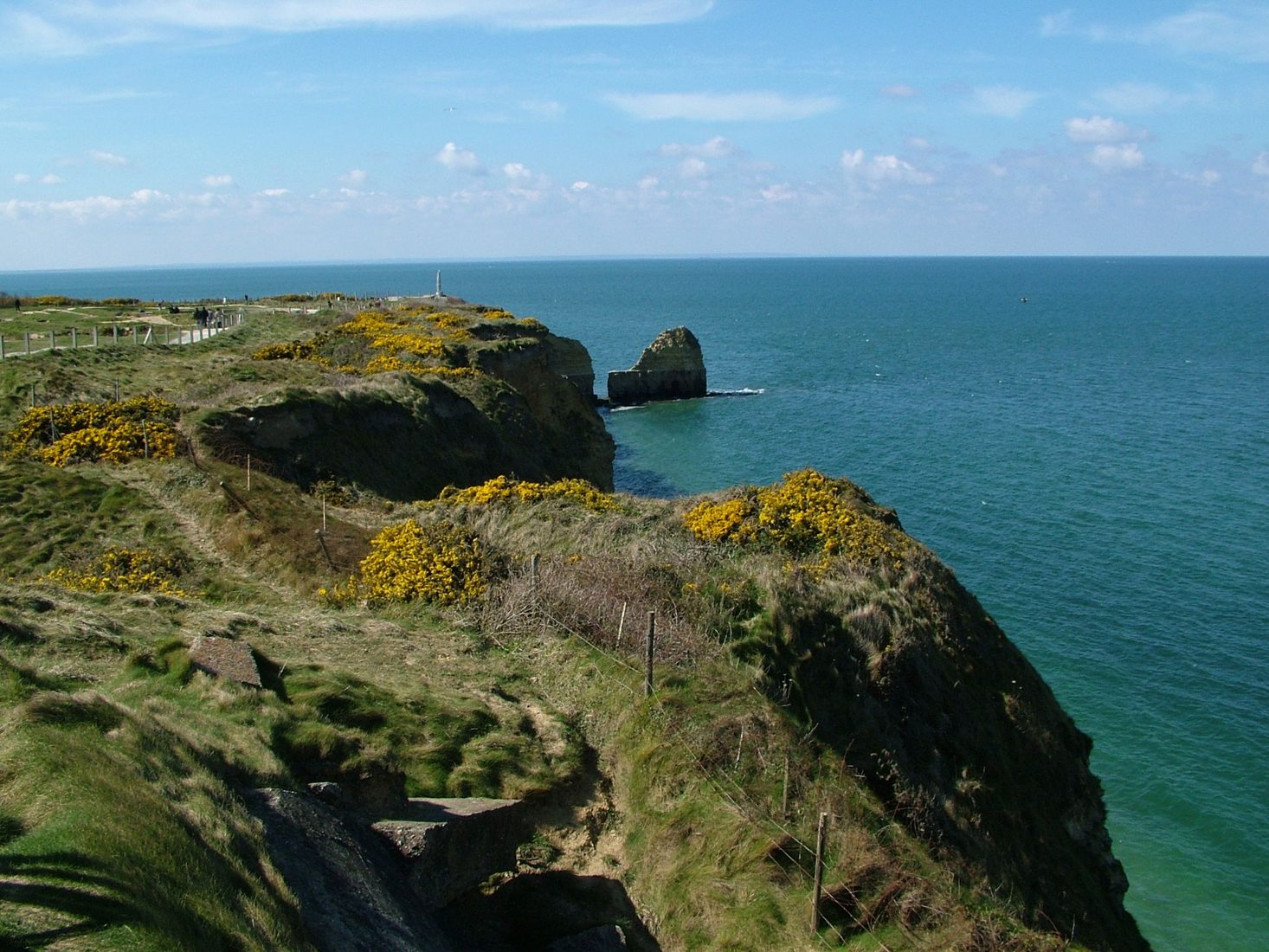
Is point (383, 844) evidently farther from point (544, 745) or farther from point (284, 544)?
point (284, 544)

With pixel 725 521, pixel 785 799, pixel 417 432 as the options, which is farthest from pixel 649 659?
pixel 417 432

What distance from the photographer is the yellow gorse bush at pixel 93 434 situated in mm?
25844

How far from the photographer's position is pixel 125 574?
19.5 metres

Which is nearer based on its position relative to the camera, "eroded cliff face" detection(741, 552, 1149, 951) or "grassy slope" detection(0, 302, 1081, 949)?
"grassy slope" detection(0, 302, 1081, 949)

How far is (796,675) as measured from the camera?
1577 cm

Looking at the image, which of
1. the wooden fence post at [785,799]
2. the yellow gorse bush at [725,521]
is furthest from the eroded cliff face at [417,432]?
the wooden fence post at [785,799]

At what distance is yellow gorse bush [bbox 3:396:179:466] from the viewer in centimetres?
2584

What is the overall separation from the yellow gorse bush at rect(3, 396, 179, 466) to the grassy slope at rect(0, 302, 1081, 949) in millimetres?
4032

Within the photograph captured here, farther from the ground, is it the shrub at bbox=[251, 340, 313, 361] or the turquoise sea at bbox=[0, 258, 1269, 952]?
the shrub at bbox=[251, 340, 313, 361]

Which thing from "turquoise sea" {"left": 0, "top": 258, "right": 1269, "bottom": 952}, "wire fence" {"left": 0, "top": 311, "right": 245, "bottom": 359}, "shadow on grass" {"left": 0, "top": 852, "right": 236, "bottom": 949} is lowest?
"turquoise sea" {"left": 0, "top": 258, "right": 1269, "bottom": 952}

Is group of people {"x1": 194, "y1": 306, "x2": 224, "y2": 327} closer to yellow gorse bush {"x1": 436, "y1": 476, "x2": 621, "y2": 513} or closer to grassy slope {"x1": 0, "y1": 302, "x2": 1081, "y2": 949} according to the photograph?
grassy slope {"x1": 0, "y1": 302, "x2": 1081, "y2": 949}

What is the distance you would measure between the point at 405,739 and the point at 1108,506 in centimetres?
4398

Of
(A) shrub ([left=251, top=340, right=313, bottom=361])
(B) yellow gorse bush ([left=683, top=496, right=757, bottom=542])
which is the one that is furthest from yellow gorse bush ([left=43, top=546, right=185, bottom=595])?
(A) shrub ([left=251, top=340, right=313, bottom=361])

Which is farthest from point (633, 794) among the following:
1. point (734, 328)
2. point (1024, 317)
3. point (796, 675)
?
point (1024, 317)
